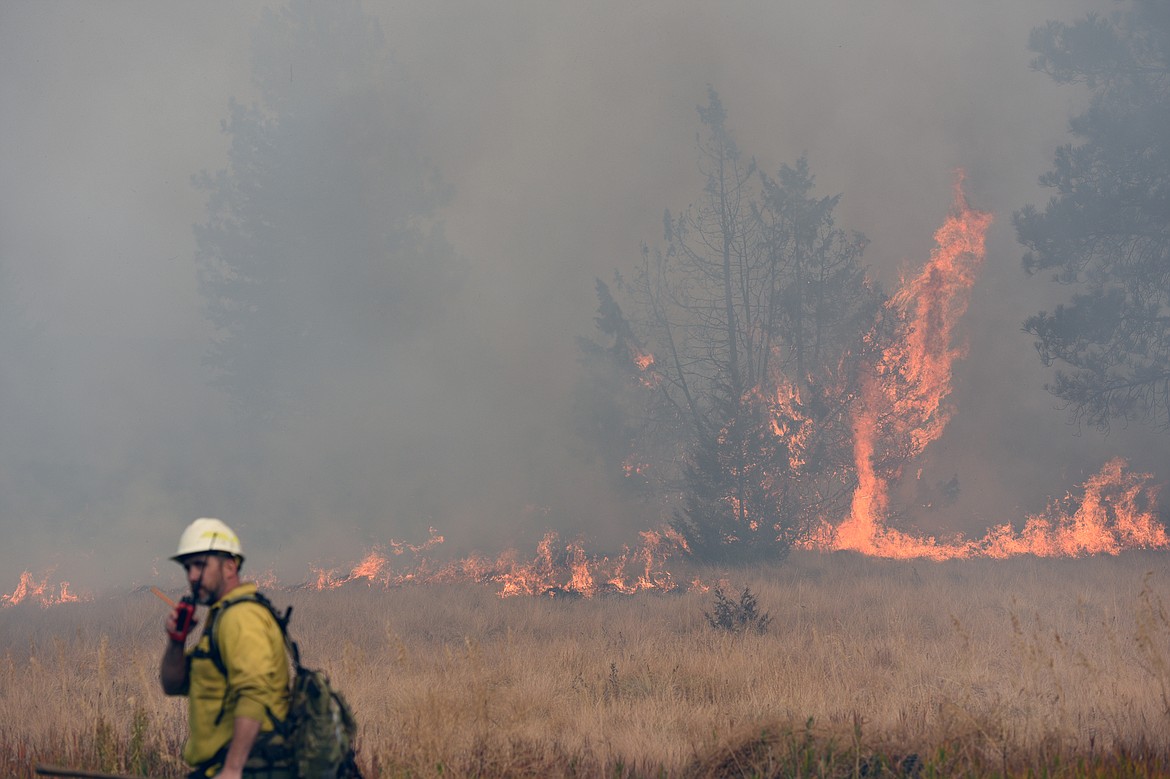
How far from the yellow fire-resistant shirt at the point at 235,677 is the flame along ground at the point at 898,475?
14105 mm

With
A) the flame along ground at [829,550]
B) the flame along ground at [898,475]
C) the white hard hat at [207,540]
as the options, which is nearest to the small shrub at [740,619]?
the flame along ground at [829,550]

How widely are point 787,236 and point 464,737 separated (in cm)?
1721

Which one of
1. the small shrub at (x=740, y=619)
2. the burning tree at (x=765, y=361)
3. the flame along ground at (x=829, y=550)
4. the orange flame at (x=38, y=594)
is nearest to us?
the small shrub at (x=740, y=619)

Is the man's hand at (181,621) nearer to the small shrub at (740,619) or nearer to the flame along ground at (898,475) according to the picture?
the small shrub at (740,619)

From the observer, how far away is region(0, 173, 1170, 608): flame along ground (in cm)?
1855

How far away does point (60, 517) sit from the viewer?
109ft

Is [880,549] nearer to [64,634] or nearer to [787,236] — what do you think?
[787,236]

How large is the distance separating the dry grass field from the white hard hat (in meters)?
2.33

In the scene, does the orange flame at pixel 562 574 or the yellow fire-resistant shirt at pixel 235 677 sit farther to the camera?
the orange flame at pixel 562 574

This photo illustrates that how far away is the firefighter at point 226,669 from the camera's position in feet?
9.92

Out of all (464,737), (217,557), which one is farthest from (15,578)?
(217,557)

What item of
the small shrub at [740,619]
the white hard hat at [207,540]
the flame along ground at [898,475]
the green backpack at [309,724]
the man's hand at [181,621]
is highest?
the flame along ground at [898,475]

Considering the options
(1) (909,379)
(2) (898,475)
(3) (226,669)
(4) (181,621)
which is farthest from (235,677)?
(2) (898,475)

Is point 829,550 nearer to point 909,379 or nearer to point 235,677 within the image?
point 909,379
